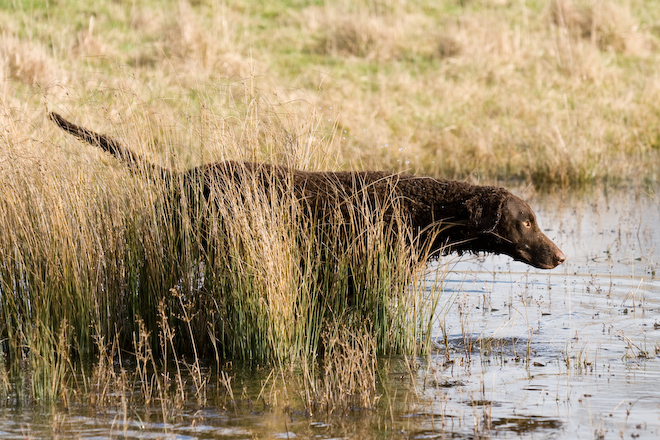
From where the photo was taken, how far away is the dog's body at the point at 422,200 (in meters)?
5.50

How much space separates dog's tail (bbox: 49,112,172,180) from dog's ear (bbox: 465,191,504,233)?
191 centimetres

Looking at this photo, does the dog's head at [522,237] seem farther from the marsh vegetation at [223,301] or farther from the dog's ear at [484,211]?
the marsh vegetation at [223,301]

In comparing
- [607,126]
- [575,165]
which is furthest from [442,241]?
[607,126]

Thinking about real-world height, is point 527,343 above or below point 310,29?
below

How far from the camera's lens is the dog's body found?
18.0ft

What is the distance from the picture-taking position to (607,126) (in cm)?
1334

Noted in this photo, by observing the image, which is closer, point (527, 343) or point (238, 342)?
point (238, 342)

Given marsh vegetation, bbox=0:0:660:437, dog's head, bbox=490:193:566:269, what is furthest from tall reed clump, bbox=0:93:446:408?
dog's head, bbox=490:193:566:269

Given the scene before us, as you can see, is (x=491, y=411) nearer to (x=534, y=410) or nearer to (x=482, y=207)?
(x=534, y=410)

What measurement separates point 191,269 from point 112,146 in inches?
38.9

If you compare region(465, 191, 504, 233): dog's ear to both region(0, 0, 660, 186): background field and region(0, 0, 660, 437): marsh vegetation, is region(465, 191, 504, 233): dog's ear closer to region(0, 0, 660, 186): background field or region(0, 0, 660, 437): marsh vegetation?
region(0, 0, 660, 437): marsh vegetation

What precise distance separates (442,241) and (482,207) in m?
0.35

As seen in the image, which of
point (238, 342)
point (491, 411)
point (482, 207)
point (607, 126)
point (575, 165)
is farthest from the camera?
point (607, 126)

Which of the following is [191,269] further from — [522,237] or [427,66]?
[427,66]
